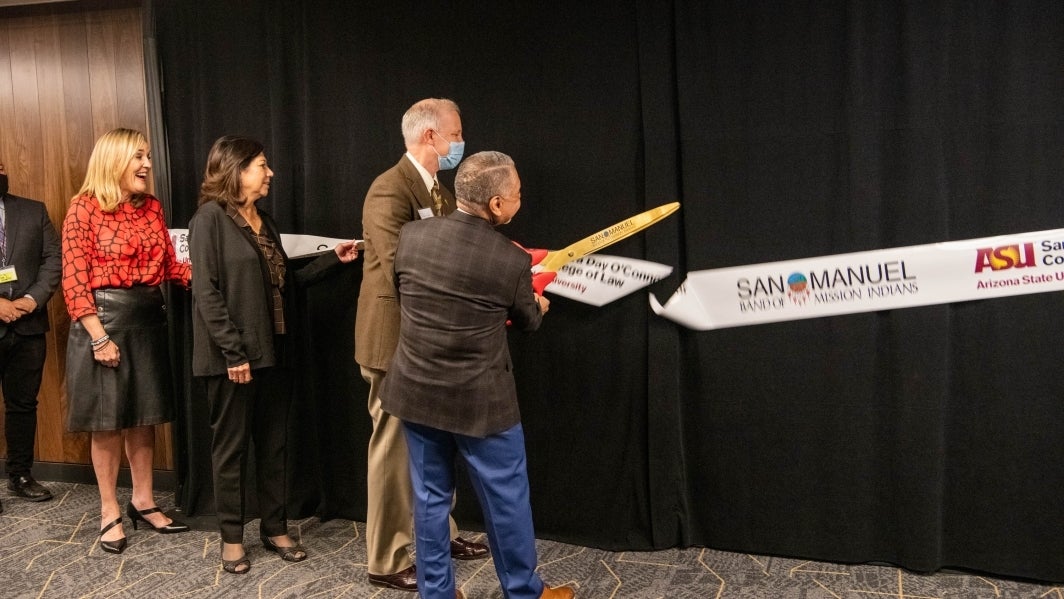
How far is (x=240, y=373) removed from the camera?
2.99 metres

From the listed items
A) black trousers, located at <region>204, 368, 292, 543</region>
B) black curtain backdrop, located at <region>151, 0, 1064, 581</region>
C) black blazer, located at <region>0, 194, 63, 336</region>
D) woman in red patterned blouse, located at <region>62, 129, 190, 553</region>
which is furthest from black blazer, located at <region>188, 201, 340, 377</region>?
black blazer, located at <region>0, 194, 63, 336</region>

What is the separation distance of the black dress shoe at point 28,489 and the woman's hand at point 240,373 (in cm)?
161

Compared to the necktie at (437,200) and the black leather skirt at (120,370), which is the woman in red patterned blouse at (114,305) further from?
the necktie at (437,200)

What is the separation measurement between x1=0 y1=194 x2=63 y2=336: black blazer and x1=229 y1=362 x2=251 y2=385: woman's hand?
4.37ft

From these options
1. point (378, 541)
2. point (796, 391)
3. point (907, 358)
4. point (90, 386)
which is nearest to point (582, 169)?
point (796, 391)

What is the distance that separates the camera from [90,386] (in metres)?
3.27

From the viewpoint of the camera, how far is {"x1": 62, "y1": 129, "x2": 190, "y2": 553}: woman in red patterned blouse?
3199 millimetres

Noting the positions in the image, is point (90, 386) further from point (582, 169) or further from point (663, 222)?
point (663, 222)

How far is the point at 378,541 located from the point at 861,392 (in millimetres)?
1737

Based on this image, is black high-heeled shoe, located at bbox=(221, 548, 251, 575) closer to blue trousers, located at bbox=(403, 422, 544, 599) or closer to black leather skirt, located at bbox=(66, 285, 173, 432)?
black leather skirt, located at bbox=(66, 285, 173, 432)

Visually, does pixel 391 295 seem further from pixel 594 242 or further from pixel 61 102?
pixel 61 102

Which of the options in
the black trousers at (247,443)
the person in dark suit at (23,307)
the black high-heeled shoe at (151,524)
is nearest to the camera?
the black trousers at (247,443)

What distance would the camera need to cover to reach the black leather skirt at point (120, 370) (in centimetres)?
326

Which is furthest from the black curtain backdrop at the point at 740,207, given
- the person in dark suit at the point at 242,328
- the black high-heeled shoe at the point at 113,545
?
the black high-heeled shoe at the point at 113,545
